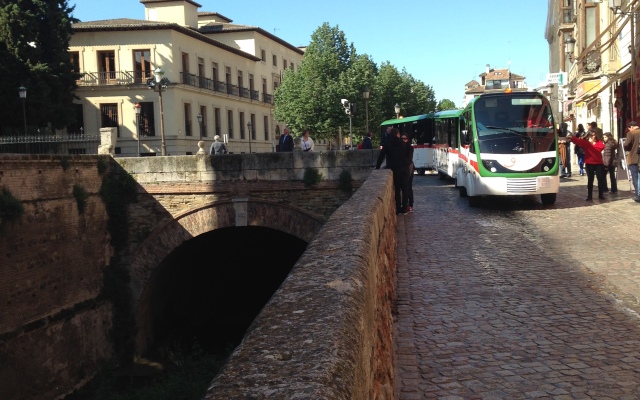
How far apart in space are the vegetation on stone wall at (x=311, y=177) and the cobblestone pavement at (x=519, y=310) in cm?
616

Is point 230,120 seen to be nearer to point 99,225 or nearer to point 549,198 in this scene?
point 99,225

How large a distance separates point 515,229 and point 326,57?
131 feet

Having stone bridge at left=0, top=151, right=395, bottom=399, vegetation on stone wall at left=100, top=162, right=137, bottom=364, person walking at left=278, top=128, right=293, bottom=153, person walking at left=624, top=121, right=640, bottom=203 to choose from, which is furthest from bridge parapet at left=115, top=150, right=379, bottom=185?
person walking at left=624, top=121, right=640, bottom=203

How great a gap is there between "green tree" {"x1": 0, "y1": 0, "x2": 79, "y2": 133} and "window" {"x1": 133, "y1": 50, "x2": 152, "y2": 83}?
5.47 meters

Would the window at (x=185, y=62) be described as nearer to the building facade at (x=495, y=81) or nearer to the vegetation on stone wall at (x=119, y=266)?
the vegetation on stone wall at (x=119, y=266)

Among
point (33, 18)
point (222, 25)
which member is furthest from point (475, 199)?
point (222, 25)

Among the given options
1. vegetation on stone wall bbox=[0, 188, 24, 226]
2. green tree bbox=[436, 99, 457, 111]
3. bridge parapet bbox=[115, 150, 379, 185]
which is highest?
green tree bbox=[436, 99, 457, 111]

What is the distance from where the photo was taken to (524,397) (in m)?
4.32

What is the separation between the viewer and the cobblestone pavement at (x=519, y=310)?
4.62 meters

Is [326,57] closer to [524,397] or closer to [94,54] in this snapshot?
[94,54]

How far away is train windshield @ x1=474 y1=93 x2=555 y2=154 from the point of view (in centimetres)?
1403

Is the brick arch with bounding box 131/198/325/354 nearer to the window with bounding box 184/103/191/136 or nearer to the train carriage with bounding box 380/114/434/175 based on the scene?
the train carriage with bounding box 380/114/434/175

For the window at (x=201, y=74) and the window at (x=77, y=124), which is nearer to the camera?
the window at (x=77, y=124)

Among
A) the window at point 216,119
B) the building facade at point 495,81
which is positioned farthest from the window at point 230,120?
the building facade at point 495,81
